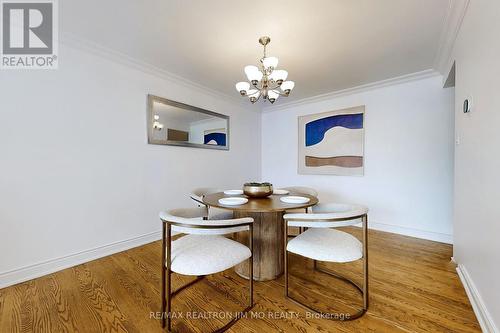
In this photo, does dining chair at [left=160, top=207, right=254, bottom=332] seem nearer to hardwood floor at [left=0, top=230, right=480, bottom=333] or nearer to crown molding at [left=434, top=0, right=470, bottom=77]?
hardwood floor at [left=0, top=230, right=480, bottom=333]

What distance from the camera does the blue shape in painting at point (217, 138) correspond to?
3494mm

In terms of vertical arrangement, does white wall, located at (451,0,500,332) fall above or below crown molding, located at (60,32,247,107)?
below

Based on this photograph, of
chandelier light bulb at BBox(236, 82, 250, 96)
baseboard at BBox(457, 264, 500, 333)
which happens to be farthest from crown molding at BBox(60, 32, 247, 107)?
baseboard at BBox(457, 264, 500, 333)

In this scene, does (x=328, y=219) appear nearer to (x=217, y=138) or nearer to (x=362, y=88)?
(x=217, y=138)

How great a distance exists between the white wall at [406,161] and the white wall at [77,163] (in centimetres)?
293

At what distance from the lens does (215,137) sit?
11.9 ft

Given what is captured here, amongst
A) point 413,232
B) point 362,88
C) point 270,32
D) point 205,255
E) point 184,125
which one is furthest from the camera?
point 362,88

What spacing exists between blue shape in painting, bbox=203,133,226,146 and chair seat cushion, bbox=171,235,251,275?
2178mm

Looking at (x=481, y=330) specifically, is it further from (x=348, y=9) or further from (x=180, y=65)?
(x=180, y=65)

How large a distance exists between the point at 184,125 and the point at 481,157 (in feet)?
10.4

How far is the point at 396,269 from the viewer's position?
6.69 feet

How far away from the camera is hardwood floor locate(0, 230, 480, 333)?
4.41 ft

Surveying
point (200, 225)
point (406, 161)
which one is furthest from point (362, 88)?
point (200, 225)

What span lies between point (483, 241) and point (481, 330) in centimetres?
54
